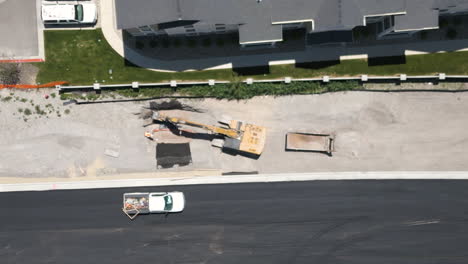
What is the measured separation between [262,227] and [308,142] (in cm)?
818

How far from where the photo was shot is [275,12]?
93.6 ft

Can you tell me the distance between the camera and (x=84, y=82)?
32406mm

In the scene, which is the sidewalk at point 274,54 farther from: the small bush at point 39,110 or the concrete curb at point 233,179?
the concrete curb at point 233,179

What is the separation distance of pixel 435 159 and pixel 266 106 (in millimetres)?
15006

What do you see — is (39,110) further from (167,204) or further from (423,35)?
(423,35)

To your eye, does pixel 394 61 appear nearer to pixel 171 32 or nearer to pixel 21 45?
pixel 171 32

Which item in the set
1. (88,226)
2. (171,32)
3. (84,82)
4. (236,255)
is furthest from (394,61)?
(88,226)

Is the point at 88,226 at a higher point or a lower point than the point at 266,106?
lower

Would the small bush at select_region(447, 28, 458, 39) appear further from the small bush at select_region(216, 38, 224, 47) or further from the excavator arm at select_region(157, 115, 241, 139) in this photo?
the excavator arm at select_region(157, 115, 241, 139)

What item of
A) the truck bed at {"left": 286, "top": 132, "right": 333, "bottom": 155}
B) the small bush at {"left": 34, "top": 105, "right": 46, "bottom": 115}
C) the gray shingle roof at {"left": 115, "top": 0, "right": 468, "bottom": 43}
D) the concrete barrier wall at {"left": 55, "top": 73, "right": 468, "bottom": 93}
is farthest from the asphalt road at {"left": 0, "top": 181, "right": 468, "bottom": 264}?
the gray shingle roof at {"left": 115, "top": 0, "right": 468, "bottom": 43}

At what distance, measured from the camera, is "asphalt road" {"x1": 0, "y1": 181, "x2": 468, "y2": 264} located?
30469mm

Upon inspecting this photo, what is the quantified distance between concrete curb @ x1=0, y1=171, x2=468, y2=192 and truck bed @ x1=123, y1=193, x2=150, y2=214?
108cm

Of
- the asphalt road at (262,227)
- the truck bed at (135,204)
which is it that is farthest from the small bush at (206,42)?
the truck bed at (135,204)

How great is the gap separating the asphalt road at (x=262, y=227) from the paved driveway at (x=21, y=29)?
13119mm
